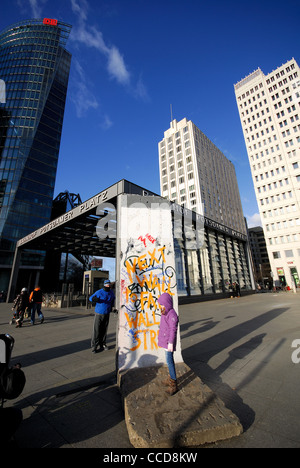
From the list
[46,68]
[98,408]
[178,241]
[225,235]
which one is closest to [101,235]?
[178,241]

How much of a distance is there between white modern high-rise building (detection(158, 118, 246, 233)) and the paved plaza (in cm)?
5213

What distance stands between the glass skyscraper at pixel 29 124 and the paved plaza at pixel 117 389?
4153 centimetres

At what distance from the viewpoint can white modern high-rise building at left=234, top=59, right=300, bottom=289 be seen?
4375cm

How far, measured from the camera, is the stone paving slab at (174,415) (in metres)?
1.97

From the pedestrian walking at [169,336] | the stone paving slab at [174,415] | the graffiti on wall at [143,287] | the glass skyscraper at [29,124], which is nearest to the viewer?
the stone paving slab at [174,415]

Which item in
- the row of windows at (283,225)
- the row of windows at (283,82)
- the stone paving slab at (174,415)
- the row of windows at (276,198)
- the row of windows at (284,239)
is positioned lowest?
the stone paving slab at (174,415)

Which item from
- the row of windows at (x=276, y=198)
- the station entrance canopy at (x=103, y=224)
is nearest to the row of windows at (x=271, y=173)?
the row of windows at (x=276, y=198)

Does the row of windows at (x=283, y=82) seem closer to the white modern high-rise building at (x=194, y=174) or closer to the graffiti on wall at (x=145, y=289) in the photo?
the white modern high-rise building at (x=194, y=174)

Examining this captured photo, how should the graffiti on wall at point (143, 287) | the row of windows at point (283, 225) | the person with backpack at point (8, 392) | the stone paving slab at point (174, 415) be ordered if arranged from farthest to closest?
the row of windows at point (283, 225) < the graffiti on wall at point (143, 287) < the stone paving slab at point (174, 415) < the person with backpack at point (8, 392)

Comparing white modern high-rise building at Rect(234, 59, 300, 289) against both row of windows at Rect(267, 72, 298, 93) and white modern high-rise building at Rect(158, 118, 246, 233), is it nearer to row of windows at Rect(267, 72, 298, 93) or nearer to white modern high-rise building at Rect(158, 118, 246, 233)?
row of windows at Rect(267, 72, 298, 93)

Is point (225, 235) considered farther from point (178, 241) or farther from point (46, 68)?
point (46, 68)

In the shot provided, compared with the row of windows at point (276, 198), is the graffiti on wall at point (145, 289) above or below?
below

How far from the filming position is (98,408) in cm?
263

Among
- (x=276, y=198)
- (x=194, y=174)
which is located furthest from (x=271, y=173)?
(x=194, y=174)
